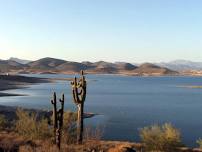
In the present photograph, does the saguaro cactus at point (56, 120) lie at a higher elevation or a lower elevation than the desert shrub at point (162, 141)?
higher

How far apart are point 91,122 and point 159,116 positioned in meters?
12.6

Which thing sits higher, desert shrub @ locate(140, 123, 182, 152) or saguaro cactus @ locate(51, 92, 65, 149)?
saguaro cactus @ locate(51, 92, 65, 149)

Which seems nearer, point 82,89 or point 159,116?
point 82,89

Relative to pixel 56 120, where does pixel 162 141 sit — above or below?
below

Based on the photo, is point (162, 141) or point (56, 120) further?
point (162, 141)

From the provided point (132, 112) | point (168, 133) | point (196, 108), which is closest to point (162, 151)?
point (168, 133)

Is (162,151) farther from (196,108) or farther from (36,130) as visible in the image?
(196,108)

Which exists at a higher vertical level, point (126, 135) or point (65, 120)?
point (65, 120)

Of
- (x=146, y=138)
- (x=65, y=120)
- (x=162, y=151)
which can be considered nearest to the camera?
(x=162, y=151)

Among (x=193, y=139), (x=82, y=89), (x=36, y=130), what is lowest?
(x=193, y=139)

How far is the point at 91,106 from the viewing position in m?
81.9

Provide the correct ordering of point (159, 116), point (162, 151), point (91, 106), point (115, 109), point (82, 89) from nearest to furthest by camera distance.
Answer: point (82, 89)
point (162, 151)
point (159, 116)
point (115, 109)
point (91, 106)

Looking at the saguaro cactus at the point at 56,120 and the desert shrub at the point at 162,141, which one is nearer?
the saguaro cactus at the point at 56,120

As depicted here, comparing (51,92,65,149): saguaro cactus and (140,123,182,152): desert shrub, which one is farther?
(140,123,182,152): desert shrub
